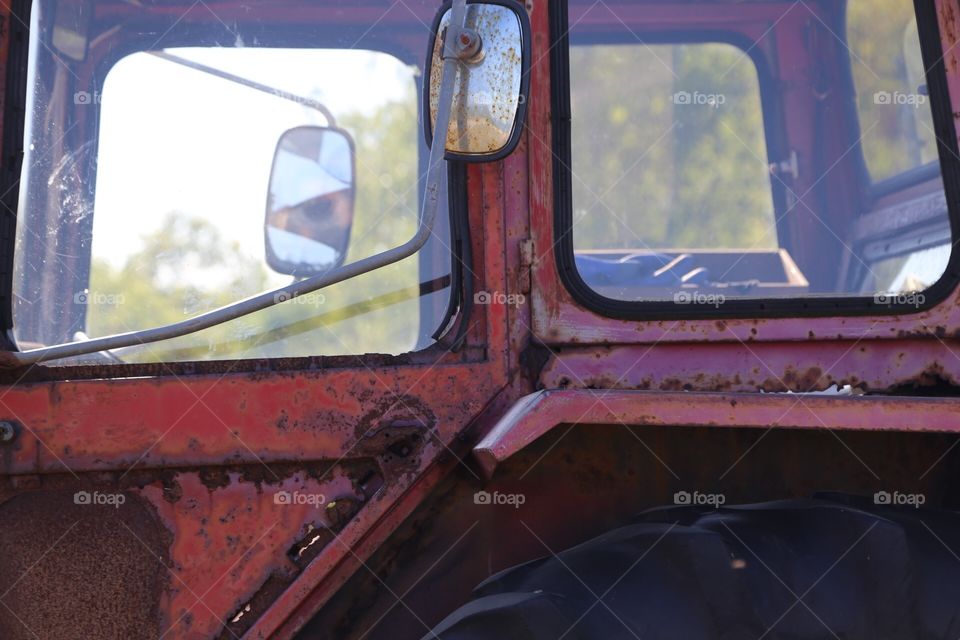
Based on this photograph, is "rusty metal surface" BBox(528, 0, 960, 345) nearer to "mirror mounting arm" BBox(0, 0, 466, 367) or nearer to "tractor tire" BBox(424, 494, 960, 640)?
"mirror mounting arm" BBox(0, 0, 466, 367)

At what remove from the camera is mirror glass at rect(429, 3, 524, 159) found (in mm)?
1555

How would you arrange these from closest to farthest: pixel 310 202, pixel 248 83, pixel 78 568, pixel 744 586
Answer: pixel 744 586 < pixel 78 568 < pixel 248 83 < pixel 310 202

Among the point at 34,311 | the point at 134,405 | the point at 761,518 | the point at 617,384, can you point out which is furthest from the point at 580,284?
the point at 34,311

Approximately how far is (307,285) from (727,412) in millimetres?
722

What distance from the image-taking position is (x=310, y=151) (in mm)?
2037

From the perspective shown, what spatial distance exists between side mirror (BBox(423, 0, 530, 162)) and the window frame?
202 millimetres

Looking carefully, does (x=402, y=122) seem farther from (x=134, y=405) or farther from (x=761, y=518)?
(x=761, y=518)

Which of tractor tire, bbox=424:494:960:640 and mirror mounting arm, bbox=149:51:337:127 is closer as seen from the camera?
tractor tire, bbox=424:494:960:640

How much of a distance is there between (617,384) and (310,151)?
805mm

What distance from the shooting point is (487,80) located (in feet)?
→ 5.10

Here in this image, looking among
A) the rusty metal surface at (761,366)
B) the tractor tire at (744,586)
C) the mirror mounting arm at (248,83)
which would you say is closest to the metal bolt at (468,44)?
the mirror mounting arm at (248,83)

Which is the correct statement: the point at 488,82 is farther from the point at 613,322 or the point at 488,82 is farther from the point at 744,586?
the point at 744,586

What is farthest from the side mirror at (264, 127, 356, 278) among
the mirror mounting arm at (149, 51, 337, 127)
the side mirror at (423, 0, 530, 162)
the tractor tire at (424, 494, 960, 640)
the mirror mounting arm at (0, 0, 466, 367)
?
the tractor tire at (424, 494, 960, 640)

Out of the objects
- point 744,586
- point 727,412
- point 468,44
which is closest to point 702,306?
point 727,412
